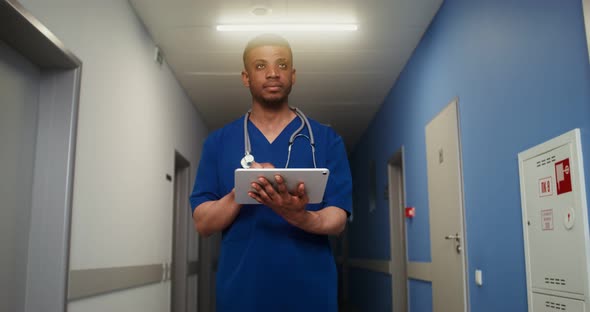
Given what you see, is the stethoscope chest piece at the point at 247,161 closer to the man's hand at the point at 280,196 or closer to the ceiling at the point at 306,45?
the man's hand at the point at 280,196

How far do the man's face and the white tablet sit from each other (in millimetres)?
257

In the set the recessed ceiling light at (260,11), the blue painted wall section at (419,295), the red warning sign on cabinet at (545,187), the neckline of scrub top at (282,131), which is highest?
the recessed ceiling light at (260,11)

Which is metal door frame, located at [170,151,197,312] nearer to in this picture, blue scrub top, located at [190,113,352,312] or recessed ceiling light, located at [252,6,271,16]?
recessed ceiling light, located at [252,6,271,16]

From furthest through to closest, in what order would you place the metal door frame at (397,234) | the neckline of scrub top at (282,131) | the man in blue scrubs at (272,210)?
the metal door frame at (397,234)
the neckline of scrub top at (282,131)
the man in blue scrubs at (272,210)

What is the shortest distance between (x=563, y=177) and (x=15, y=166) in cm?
A: 219

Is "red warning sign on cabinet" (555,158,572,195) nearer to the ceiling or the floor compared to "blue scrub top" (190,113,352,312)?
nearer to the ceiling

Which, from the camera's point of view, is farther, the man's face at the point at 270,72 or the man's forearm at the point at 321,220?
the man's face at the point at 270,72

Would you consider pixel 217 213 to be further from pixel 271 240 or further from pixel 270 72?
pixel 270 72

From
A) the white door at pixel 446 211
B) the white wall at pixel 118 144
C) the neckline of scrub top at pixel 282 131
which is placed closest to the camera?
the neckline of scrub top at pixel 282 131

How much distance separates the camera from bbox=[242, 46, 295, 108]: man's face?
122 centimetres

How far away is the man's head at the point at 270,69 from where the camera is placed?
122cm

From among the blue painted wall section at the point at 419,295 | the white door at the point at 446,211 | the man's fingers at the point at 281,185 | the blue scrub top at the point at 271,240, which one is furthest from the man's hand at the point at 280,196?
the blue painted wall section at the point at 419,295

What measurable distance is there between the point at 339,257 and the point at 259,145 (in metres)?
9.61

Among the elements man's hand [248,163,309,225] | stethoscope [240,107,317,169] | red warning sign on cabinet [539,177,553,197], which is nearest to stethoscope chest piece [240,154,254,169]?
stethoscope [240,107,317,169]
